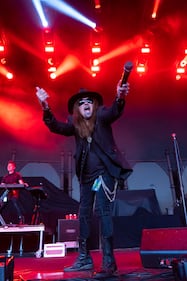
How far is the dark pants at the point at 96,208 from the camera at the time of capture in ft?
6.80

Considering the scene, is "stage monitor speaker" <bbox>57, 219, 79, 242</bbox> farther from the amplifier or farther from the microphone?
the microphone

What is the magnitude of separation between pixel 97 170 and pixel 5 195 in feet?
12.1

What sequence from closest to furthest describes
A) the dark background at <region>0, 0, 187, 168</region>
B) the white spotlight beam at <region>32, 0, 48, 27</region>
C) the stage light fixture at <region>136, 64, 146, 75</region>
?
→ the white spotlight beam at <region>32, 0, 48, 27</region>
the dark background at <region>0, 0, 187, 168</region>
the stage light fixture at <region>136, 64, 146, 75</region>

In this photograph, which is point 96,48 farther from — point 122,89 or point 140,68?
point 122,89

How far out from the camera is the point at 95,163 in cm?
222

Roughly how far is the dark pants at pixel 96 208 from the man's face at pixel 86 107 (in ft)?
1.72

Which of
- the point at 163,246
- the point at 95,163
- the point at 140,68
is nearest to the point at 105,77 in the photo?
the point at 140,68

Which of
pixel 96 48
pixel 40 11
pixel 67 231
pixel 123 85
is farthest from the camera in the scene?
pixel 96 48

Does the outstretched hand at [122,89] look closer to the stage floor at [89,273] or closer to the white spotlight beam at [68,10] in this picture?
the stage floor at [89,273]

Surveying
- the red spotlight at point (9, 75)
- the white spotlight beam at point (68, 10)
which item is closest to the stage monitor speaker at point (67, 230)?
the red spotlight at point (9, 75)

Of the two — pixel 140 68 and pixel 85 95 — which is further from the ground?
pixel 140 68

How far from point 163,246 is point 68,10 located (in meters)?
5.27

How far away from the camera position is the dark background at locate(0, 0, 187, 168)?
6.00m

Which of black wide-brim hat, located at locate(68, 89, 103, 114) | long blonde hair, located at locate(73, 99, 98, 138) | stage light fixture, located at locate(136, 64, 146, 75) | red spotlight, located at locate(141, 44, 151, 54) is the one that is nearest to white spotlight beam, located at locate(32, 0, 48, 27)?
red spotlight, located at locate(141, 44, 151, 54)
